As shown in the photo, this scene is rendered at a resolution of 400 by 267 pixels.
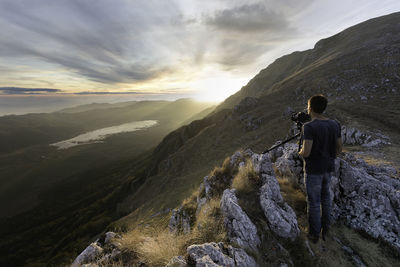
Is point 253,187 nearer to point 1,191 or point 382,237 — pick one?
point 382,237

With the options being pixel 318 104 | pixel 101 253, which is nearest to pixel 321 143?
pixel 318 104

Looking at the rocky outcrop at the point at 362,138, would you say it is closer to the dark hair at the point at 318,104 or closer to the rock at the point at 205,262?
the dark hair at the point at 318,104

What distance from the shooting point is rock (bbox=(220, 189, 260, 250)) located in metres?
4.16

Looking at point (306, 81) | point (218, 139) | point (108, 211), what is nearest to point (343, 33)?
point (306, 81)

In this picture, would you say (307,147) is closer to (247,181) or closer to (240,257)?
(247,181)

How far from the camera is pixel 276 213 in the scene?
4.77 meters

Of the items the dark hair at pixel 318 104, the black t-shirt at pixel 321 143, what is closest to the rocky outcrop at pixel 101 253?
the black t-shirt at pixel 321 143

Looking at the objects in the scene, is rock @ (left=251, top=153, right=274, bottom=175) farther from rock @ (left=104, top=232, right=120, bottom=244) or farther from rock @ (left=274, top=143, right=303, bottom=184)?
rock @ (left=104, top=232, right=120, bottom=244)

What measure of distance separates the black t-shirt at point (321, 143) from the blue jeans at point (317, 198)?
26cm

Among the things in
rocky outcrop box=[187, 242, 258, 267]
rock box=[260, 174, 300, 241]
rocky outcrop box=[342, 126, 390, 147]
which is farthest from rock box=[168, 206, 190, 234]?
rocky outcrop box=[342, 126, 390, 147]

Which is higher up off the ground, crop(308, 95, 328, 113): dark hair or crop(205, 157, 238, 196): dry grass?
crop(308, 95, 328, 113): dark hair

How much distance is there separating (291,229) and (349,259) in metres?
1.76

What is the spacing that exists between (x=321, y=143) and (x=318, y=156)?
1.25 ft

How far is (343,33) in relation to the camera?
82.8 m
